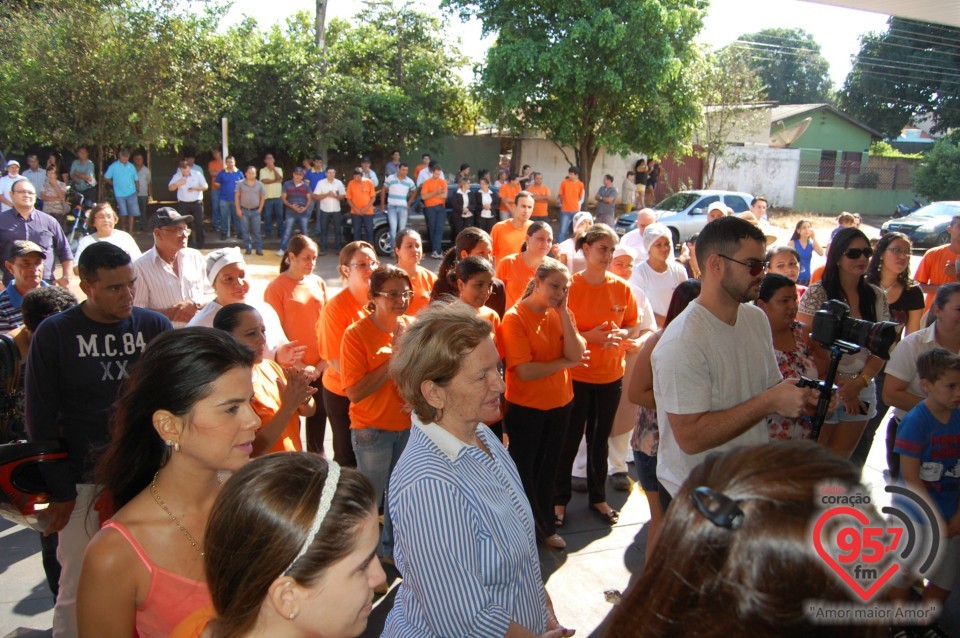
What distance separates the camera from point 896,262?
5902 millimetres

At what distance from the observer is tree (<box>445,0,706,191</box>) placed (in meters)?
19.6

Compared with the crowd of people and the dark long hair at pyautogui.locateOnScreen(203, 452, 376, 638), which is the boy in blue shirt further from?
the dark long hair at pyautogui.locateOnScreen(203, 452, 376, 638)

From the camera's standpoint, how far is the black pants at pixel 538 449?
14.9ft

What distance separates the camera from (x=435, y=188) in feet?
51.7

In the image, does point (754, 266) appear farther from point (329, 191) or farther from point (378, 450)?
point (329, 191)

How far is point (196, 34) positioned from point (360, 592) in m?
16.9

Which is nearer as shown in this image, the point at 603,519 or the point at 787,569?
the point at 787,569

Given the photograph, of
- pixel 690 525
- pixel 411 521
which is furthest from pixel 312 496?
pixel 690 525

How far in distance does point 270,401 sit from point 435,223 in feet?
42.8

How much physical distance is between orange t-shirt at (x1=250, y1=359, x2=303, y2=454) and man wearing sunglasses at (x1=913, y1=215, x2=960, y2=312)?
21.3 feet

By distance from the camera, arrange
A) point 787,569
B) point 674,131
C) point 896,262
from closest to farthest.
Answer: point 787,569 < point 896,262 < point 674,131

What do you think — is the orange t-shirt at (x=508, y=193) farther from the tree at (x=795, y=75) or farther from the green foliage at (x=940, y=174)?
the tree at (x=795, y=75)

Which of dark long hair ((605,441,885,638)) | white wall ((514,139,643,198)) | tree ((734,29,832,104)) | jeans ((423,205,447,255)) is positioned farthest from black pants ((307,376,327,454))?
tree ((734,29,832,104))

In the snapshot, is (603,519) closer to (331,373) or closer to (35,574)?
(331,373)
